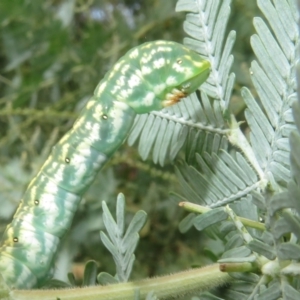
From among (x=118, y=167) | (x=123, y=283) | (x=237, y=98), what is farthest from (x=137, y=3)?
(x=123, y=283)

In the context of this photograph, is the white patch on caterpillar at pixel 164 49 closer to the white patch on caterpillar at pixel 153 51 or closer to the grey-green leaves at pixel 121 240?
the white patch on caterpillar at pixel 153 51

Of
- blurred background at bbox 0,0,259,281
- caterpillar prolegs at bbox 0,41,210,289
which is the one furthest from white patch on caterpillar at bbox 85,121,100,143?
blurred background at bbox 0,0,259,281

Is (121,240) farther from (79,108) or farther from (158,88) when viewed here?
(79,108)

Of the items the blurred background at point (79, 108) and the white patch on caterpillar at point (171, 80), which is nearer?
the white patch on caterpillar at point (171, 80)

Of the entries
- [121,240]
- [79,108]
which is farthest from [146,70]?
[79,108]

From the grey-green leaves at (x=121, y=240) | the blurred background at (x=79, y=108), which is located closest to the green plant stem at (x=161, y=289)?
the grey-green leaves at (x=121, y=240)

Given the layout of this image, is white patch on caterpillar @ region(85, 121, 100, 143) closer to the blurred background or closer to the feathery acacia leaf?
the feathery acacia leaf

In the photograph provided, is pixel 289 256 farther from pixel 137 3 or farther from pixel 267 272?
pixel 137 3
